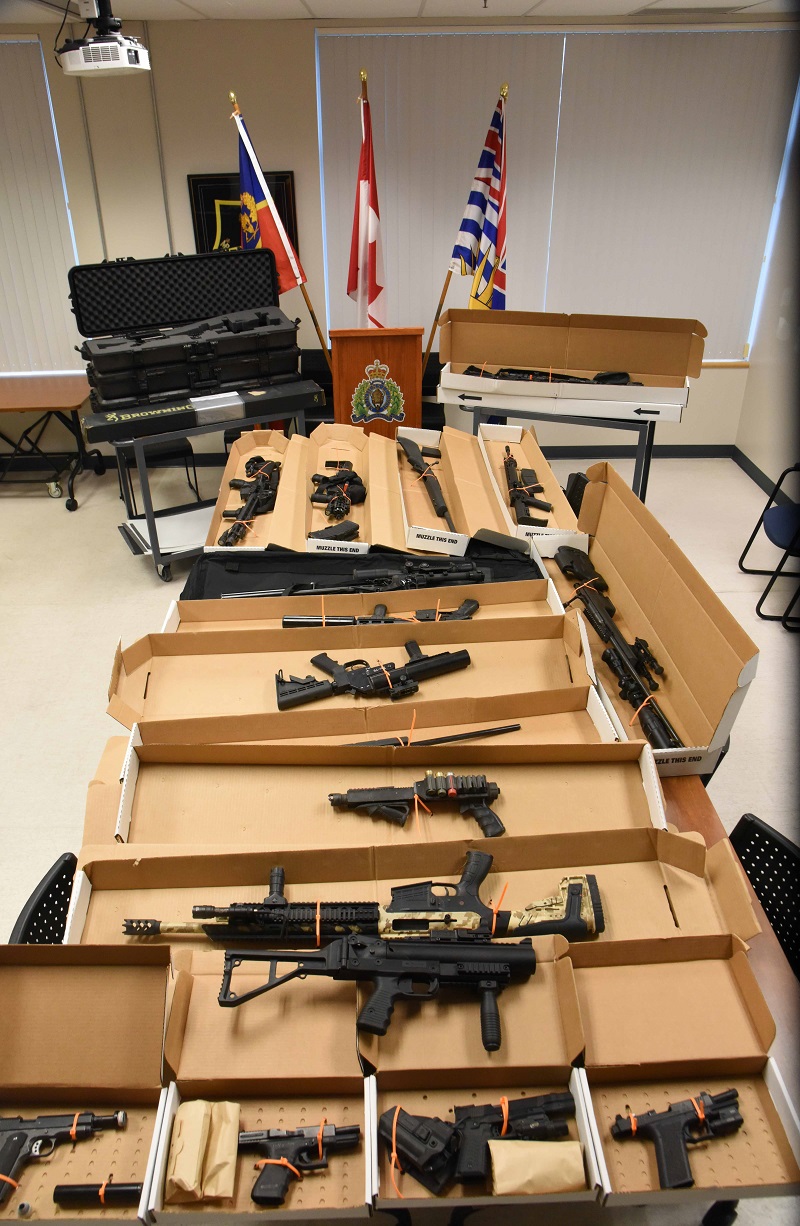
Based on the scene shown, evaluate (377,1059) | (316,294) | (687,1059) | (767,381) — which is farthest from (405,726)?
(767,381)

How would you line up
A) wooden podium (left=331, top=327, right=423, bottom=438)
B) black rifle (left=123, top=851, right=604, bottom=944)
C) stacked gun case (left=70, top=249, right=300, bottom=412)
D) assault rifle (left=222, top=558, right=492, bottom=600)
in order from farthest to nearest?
wooden podium (left=331, top=327, right=423, bottom=438) < stacked gun case (left=70, top=249, right=300, bottom=412) < assault rifle (left=222, top=558, right=492, bottom=600) < black rifle (left=123, top=851, right=604, bottom=944)

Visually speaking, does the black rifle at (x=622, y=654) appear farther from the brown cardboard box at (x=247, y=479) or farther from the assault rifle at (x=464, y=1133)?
the brown cardboard box at (x=247, y=479)

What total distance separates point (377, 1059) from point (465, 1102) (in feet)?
0.62

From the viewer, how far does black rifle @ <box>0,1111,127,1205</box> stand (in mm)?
1430

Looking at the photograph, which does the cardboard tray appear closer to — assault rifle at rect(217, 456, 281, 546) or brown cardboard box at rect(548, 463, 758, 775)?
brown cardboard box at rect(548, 463, 758, 775)

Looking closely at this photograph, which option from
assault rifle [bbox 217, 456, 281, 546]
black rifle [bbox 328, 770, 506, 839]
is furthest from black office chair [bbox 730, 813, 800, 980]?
assault rifle [bbox 217, 456, 281, 546]

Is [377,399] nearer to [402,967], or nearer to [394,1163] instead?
[402,967]

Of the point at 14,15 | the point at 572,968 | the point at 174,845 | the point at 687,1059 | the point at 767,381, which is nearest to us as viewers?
the point at 687,1059

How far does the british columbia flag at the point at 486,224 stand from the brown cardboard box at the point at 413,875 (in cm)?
407

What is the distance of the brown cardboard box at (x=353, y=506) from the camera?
333 cm

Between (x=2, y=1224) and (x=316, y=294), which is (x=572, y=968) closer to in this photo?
(x=2, y=1224)

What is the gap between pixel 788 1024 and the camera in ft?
5.70

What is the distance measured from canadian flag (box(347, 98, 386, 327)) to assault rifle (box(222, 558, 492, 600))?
2827 mm

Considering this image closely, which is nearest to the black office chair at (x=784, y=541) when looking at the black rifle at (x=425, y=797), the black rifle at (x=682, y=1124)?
the black rifle at (x=425, y=797)
